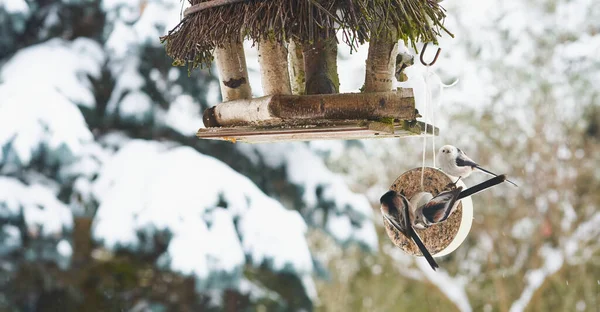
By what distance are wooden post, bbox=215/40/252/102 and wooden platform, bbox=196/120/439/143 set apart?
0.10 metres

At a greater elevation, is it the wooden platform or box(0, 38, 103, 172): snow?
the wooden platform

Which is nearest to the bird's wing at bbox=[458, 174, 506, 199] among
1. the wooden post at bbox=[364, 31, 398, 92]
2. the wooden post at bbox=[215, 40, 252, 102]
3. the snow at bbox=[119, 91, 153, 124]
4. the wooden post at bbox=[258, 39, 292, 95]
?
the wooden post at bbox=[364, 31, 398, 92]

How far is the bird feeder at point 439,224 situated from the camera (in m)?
1.31

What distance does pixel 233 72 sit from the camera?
1412 mm

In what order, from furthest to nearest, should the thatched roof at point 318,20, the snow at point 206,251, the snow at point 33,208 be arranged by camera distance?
the snow at point 33,208, the snow at point 206,251, the thatched roof at point 318,20

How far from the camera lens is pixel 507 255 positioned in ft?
15.9

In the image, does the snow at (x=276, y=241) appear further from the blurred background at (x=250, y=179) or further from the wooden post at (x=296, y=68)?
the wooden post at (x=296, y=68)

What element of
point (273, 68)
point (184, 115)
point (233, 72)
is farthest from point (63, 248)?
point (273, 68)

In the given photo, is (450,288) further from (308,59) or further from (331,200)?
(308,59)

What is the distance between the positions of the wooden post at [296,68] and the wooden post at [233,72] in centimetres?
11

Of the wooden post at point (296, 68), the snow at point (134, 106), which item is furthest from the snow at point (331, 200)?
the wooden post at point (296, 68)

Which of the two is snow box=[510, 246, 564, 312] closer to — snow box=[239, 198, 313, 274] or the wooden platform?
snow box=[239, 198, 313, 274]

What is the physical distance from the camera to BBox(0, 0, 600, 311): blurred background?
3186mm

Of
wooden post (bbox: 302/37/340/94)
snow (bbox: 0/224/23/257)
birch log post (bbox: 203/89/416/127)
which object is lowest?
snow (bbox: 0/224/23/257)
